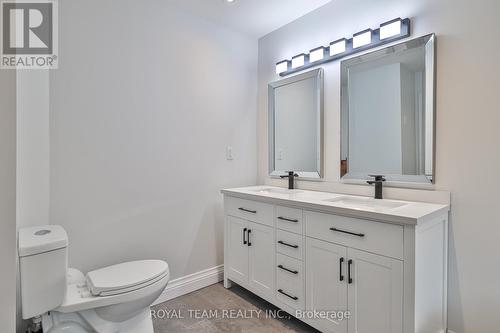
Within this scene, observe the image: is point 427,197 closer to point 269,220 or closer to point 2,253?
point 269,220

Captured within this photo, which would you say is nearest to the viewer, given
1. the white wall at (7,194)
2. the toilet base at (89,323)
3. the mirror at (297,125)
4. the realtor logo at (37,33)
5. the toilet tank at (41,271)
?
the white wall at (7,194)

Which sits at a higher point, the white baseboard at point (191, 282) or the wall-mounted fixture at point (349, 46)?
the wall-mounted fixture at point (349, 46)

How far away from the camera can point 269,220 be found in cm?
206

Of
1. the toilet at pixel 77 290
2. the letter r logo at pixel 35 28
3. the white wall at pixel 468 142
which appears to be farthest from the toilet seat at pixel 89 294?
the white wall at pixel 468 142

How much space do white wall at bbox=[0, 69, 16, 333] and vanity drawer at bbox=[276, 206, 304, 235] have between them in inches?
56.9

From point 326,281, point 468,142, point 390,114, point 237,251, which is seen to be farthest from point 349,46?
point 237,251

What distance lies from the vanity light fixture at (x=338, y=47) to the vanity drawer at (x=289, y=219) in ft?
4.18

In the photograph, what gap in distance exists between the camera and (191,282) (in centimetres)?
243

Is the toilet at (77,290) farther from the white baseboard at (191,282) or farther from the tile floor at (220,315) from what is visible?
the white baseboard at (191,282)

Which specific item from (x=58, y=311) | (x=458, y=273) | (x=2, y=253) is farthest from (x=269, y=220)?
(x=2, y=253)

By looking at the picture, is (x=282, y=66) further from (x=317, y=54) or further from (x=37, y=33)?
(x=37, y=33)

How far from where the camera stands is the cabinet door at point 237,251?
2279 millimetres

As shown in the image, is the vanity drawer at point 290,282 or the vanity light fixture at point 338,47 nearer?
the vanity drawer at point 290,282

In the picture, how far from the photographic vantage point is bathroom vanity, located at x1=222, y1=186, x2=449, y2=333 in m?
1.38
